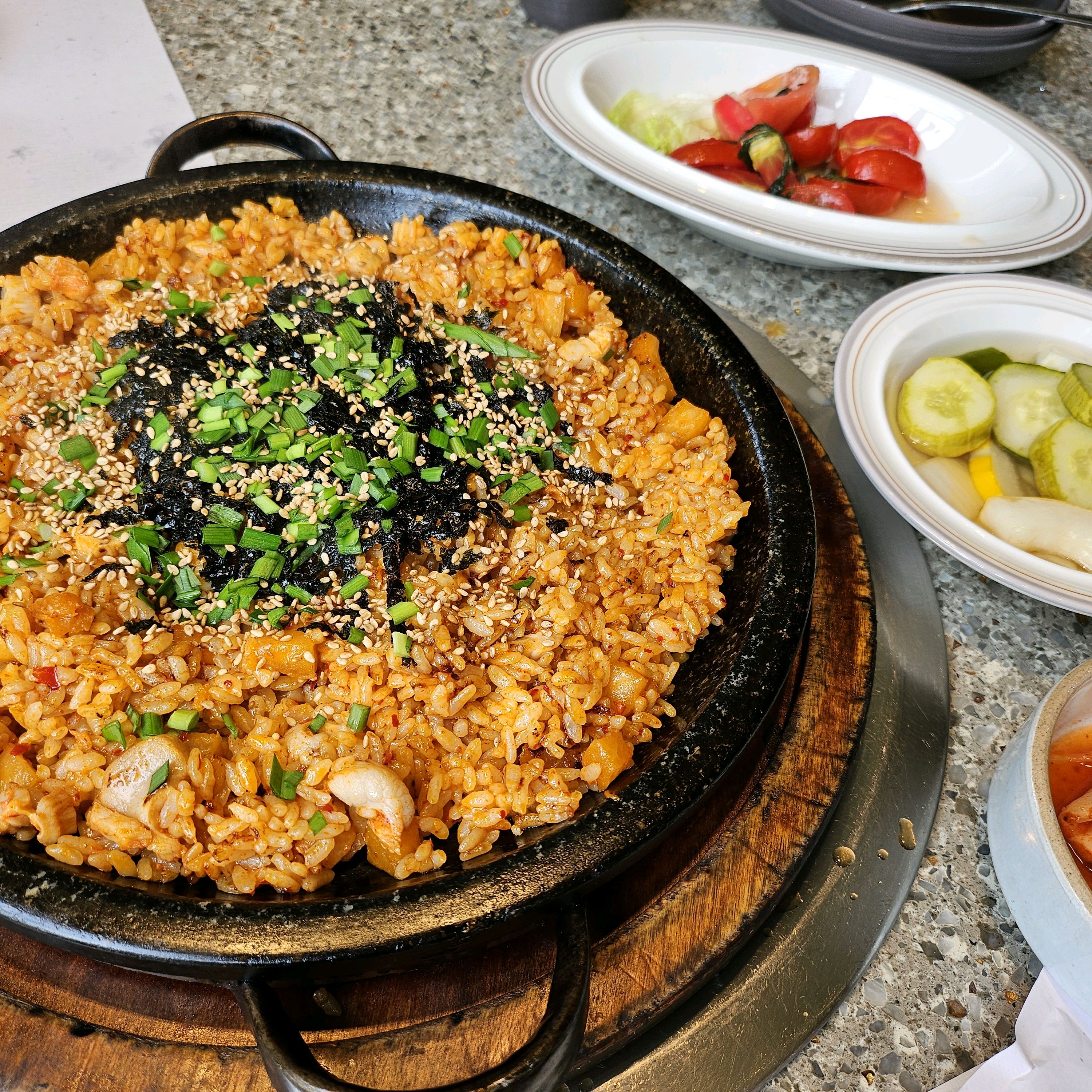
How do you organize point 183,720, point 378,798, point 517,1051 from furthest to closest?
point 183,720
point 378,798
point 517,1051

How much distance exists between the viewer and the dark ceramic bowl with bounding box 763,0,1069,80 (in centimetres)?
352

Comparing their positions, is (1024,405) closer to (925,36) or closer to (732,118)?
(732,118)

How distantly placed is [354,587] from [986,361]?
2057 millimetres

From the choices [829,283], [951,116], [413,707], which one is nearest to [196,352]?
[413,707]

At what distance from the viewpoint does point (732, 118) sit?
3.20 m

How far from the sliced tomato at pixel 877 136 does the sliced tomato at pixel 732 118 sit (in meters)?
0.38

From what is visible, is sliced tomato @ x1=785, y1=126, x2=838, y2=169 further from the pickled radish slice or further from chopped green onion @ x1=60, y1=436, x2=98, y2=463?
chopped green onion @ x1=60, y1=436, x2=98, y2=463

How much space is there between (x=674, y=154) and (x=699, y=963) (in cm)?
266

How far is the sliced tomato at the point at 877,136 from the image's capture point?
3170 millimetres

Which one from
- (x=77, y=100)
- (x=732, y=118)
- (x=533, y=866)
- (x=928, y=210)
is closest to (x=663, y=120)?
(x=732, y=118)

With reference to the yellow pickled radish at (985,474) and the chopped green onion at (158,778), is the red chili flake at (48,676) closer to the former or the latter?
the chopped green onion at (158,778)

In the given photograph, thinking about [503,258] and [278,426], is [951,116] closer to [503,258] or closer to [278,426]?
[503,258]

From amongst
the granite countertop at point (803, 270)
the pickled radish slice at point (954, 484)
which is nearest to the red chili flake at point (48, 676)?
the granite countertop at point (803, 270)

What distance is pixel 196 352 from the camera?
1.89 meters
